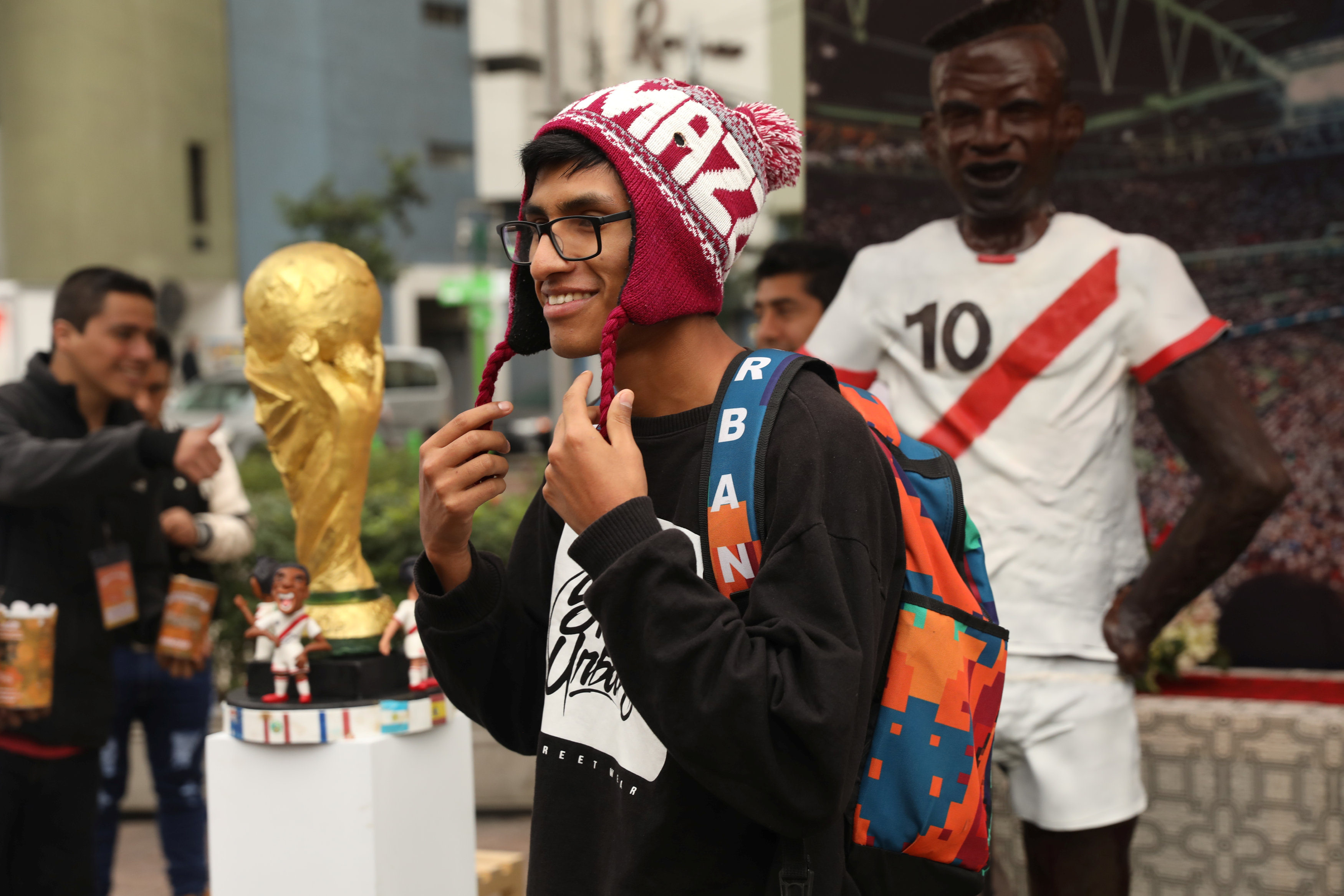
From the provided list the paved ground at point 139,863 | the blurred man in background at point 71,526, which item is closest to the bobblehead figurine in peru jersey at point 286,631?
the blurred man in background at point 71,526

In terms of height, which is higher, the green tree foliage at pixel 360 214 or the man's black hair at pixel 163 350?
the green tree foliage at pixel 360 214

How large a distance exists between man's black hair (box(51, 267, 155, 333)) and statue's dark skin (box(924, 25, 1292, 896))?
2253mm

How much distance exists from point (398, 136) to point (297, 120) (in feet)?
9.12

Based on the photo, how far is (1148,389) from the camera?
290 centimetres

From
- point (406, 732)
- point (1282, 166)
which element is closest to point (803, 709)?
point (406, 732)

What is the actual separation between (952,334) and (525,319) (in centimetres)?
137

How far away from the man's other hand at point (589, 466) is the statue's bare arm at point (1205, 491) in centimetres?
168

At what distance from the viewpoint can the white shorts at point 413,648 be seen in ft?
9.36

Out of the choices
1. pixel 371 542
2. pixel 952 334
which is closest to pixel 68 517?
pixel 371 542

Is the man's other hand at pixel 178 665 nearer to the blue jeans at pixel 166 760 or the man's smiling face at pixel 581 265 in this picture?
the blue jeans at pixel 166 760

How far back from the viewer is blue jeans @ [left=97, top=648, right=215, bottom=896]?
14.1 feet

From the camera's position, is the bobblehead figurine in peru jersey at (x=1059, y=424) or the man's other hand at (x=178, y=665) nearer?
the bobblehead figurine in peru jersey at (x=1059, y=424)

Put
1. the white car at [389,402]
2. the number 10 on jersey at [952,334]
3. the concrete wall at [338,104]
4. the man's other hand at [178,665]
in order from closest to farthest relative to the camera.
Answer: the number 10 on jersey at [952,334]
the man's other hand at [178,665]
the white car at [389,402]
the concrete wall at [338,104]

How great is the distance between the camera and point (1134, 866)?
12.1 ft
